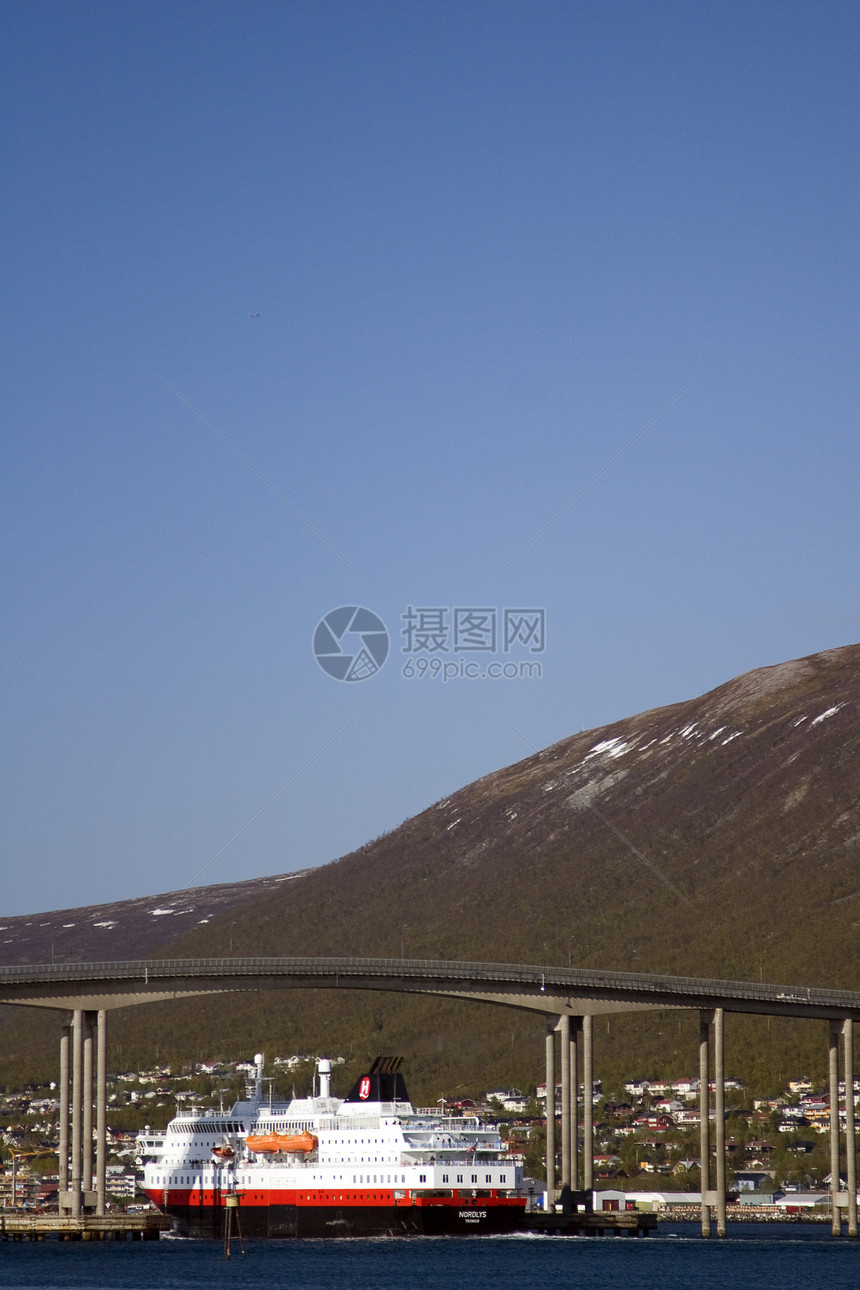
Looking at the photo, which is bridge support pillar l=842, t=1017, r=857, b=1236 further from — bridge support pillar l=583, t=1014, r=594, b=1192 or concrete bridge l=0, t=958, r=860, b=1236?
bridge support pillar l=583, t=1014, r=594, b=1192

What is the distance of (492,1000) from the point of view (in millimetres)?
91188

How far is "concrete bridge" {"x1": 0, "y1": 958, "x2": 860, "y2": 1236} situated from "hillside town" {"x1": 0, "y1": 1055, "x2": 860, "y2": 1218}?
51.8 ft

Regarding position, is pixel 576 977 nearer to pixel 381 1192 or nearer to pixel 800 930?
pixel 381 1192

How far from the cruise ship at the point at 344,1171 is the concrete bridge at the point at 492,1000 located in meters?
4.92

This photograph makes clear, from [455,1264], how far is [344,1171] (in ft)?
52.3

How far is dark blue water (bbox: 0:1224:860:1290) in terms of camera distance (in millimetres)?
62875

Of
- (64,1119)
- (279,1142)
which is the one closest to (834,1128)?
(279,1142)

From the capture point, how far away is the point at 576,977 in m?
92.4

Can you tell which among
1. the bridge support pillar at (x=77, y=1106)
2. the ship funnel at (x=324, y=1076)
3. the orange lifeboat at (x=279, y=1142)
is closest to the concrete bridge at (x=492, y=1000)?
the bridge support pillar at (x=77, y=1106)

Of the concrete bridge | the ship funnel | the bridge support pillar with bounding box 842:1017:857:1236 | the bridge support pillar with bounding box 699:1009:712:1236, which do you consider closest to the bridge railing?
the concrete bridge

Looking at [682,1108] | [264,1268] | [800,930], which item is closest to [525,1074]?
[682,1108]

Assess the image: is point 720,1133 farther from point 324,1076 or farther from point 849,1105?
point 324,1076

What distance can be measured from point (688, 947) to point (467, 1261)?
9515cm

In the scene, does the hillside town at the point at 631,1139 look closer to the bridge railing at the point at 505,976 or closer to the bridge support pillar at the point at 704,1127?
the bridge support pillar at the point at 704,1127
